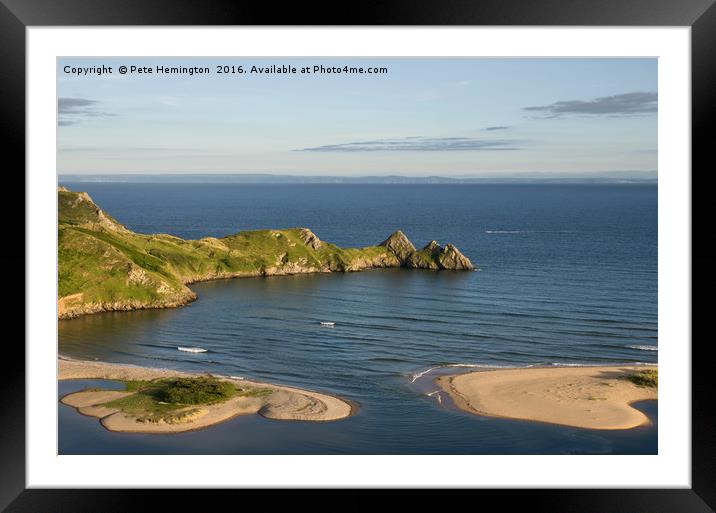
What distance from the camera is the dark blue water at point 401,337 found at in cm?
2664

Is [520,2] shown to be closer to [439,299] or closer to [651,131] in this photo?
[439,299]

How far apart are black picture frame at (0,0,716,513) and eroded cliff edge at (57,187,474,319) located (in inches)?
1309

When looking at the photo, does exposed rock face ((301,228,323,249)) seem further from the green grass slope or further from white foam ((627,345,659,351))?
white foam ((627,345,659,351))

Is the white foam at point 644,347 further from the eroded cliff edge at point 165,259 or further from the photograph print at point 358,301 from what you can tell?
the eroded cliff edge at point 165,259

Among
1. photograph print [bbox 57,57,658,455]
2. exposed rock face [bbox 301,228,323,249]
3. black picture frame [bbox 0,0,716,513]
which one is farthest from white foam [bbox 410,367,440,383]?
exposed rock face [bbox 301,228,323,249]

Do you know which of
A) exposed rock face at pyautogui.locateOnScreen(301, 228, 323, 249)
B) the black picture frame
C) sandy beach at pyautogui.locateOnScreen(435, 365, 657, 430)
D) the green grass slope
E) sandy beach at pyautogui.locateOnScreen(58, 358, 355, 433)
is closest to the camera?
the black picture frame

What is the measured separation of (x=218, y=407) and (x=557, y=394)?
14.9 meters

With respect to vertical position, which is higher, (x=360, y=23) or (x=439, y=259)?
(x=360, y=23)

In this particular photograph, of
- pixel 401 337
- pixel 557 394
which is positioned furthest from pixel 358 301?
pixel 557 394

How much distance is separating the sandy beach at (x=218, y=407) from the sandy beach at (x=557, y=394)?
6.02 meters

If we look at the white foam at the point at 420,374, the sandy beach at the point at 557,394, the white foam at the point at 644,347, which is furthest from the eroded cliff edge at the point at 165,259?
the white foam at the point at 644,347

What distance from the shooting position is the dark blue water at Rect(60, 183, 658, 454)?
26.6 meters

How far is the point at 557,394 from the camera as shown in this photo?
32531 millimetres

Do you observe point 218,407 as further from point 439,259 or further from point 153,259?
point 439,259
